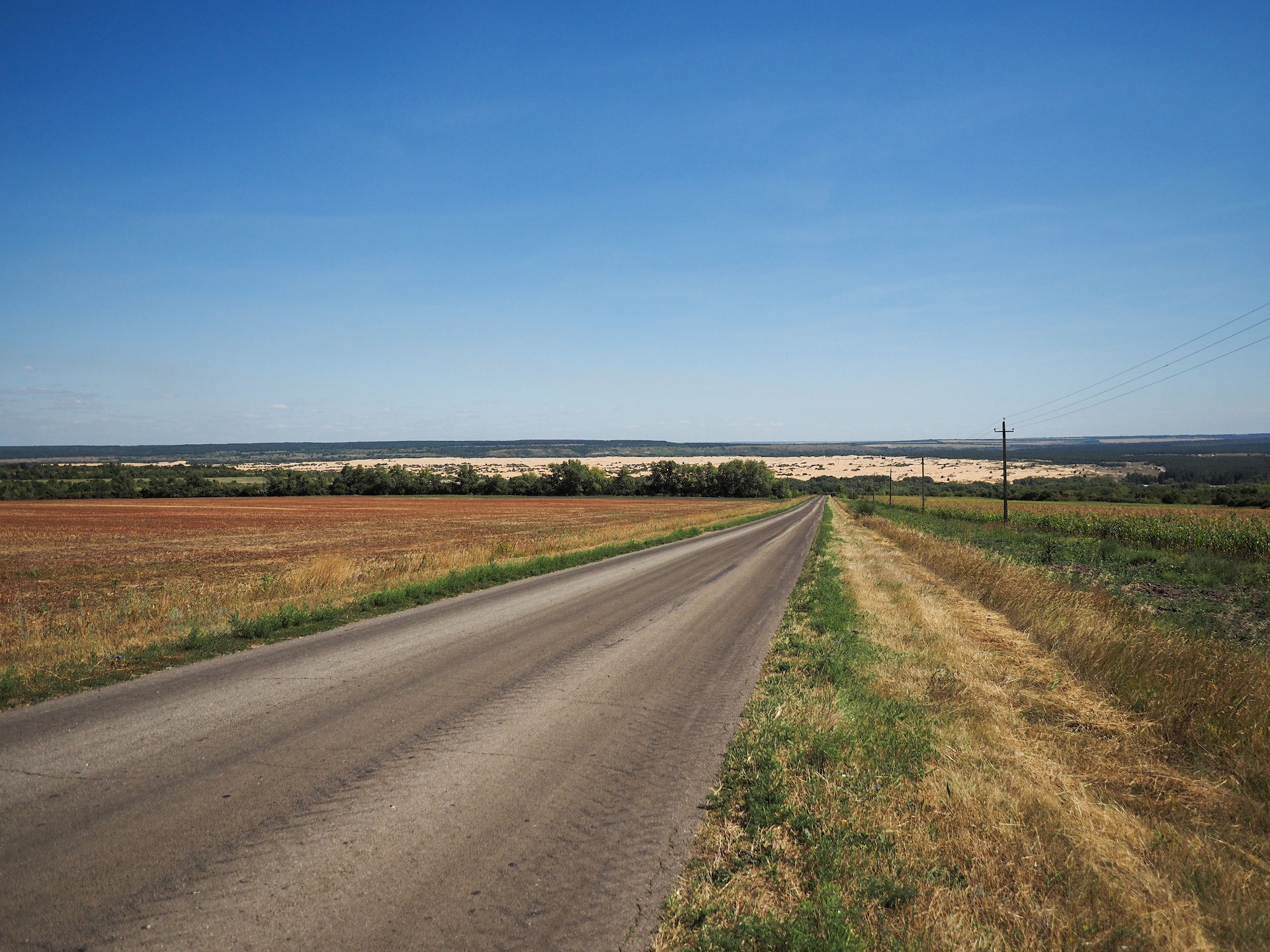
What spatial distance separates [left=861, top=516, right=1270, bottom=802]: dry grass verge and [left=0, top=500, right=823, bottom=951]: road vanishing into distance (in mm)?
5024

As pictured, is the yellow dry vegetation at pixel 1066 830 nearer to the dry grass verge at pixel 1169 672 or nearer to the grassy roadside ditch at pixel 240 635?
the dry grass verge at pixel 1169 672

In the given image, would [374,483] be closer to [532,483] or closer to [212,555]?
[532,483]

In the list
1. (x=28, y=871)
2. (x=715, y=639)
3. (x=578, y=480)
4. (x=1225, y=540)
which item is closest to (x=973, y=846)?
(x=28, y=871)

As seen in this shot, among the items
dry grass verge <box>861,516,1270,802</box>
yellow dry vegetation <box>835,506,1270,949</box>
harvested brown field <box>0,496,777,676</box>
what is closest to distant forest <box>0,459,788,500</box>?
harvested brown field <box>0,496,777,676</box>

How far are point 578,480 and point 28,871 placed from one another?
122 metres

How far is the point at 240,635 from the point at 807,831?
1053 cm

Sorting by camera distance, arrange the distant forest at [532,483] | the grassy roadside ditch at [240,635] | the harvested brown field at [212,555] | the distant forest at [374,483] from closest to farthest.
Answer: the grassy roadside ditch at [240,635] < the harvested brown field at [212,555] < the distant forest at [532,483] < the distant forest at [374,483]

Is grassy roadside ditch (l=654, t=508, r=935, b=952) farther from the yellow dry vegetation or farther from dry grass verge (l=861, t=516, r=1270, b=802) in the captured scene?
dry grass verge (l=861, t=516, r=1270, b=802)

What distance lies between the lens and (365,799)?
213 inches

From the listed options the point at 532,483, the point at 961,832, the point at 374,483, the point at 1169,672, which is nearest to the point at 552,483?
the point at 532,483

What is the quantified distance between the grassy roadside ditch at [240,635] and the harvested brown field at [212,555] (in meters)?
0.38

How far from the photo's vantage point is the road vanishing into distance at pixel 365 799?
3898 millimetres

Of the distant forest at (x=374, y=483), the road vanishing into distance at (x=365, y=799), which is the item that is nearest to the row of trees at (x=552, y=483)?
the distant forest at (x=374, y=483)

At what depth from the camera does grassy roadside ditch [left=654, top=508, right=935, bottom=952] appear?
3.95m
